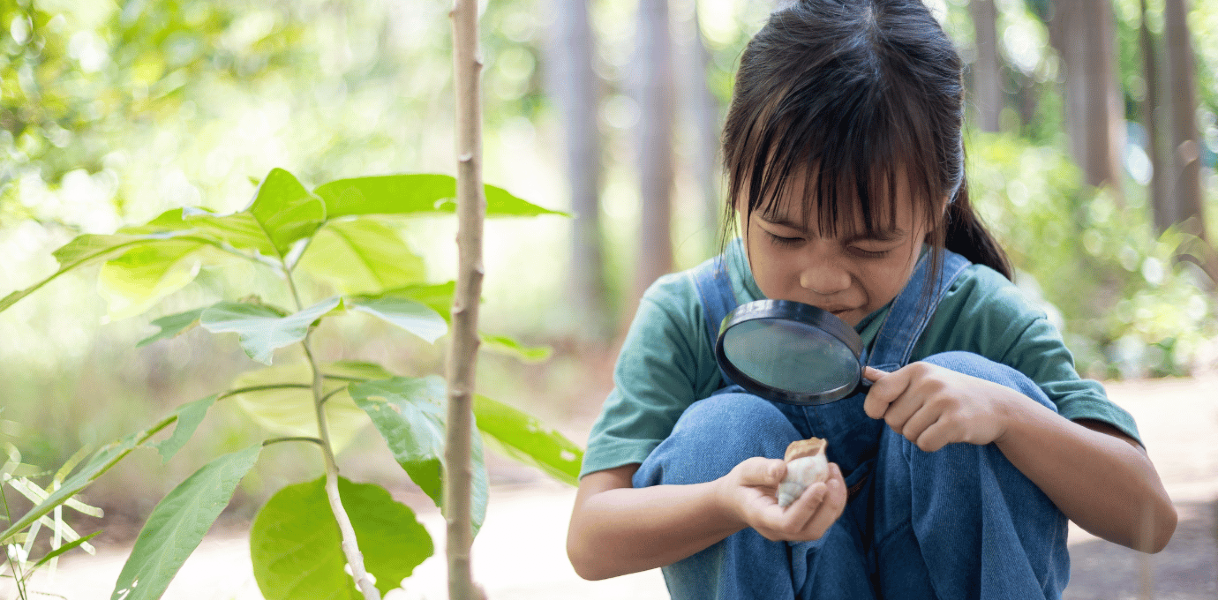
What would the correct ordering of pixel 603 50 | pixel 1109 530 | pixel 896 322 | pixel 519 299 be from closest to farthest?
pixel 1109 530 → pixel 896 322 → pixel 519 299 → pixel 603 50

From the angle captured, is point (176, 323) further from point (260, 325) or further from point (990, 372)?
point (990, 372)

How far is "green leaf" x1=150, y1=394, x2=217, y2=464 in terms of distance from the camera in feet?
3.20

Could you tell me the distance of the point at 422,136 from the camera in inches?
287

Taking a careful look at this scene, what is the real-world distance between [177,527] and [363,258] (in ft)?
1.80

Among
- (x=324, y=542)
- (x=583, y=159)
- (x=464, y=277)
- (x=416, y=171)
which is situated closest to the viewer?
(x=464, y=277)

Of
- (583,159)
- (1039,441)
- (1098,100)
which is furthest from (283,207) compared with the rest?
(1098,100)

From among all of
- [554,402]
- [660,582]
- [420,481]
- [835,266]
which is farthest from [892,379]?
[554,402]

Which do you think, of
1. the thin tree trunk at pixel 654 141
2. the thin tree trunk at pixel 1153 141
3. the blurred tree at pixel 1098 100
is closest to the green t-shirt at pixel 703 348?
the thin tree trunk at pixel 654 141

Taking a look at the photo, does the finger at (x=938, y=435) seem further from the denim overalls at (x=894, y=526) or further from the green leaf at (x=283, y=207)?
the green leaf at (x=283, y=207)

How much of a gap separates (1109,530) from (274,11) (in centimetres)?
526

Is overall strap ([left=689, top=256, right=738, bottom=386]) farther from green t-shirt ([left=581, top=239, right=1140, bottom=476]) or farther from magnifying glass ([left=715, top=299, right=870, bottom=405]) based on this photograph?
magnifying glass ([left=715, top=299, right=870, bottom=405])

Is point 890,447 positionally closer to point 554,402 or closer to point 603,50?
point 554,402

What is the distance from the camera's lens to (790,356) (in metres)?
1.12

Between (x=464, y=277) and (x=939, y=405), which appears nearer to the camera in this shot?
(x=464, y=277)
